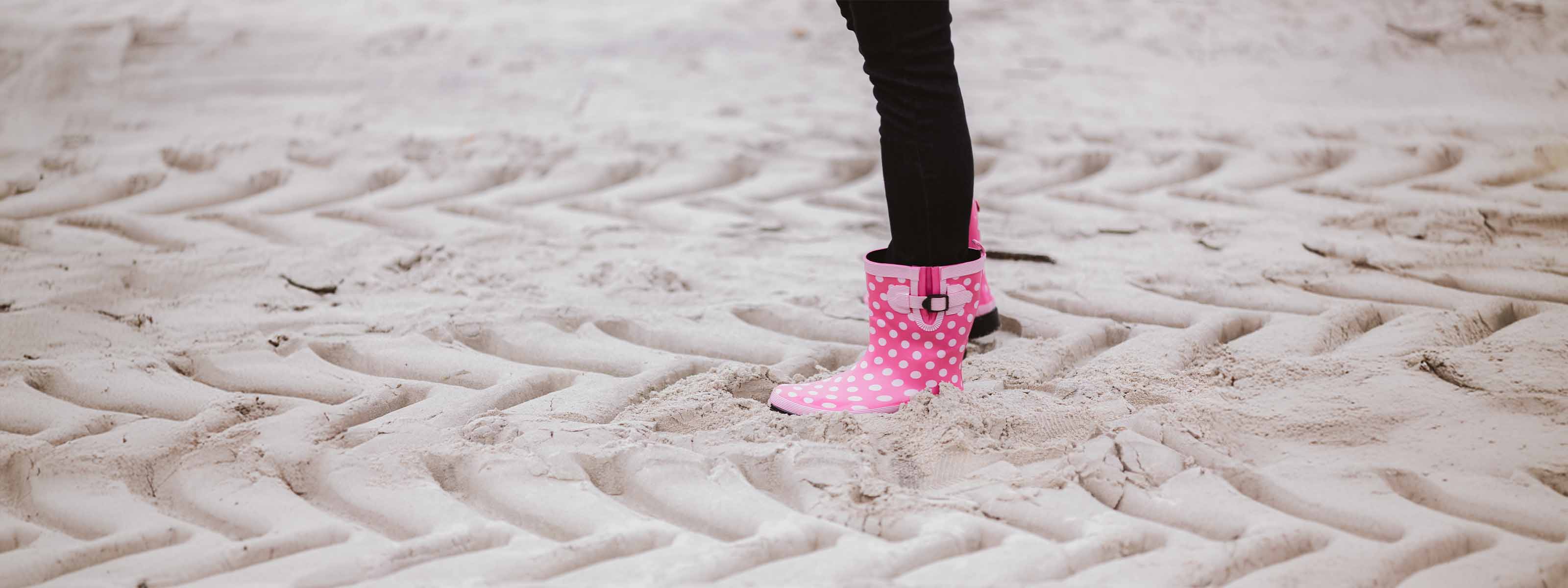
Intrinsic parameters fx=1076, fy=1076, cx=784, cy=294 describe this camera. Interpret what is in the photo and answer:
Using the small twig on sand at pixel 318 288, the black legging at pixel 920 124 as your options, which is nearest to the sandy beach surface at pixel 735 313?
the small twig on sand at pixel 318 288

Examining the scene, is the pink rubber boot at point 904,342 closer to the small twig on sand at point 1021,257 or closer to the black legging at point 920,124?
the black legging at point 920,124

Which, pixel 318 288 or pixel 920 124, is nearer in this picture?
pixel 920 124

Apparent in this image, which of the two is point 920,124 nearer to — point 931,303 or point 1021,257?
point 931,303

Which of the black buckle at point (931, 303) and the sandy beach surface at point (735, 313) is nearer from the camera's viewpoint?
the sandy beach surface at point (735, 313)

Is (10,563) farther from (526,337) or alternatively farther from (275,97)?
(275,97)

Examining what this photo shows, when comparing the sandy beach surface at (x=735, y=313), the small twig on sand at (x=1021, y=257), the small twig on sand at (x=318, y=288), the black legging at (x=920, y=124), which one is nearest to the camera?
the sandy beach surface at (x=735, y=313)

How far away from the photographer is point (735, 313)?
2072 millimetres

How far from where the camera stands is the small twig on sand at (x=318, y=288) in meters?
2.20

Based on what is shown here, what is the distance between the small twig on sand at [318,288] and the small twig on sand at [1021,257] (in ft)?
4.58

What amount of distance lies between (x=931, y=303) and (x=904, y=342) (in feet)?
0.29

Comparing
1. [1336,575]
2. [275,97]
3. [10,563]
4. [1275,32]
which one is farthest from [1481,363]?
[275,97]

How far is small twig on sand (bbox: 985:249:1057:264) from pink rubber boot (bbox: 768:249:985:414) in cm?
79

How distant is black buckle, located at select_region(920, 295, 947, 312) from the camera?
1.56 metres

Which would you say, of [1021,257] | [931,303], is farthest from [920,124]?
[1021,257]
